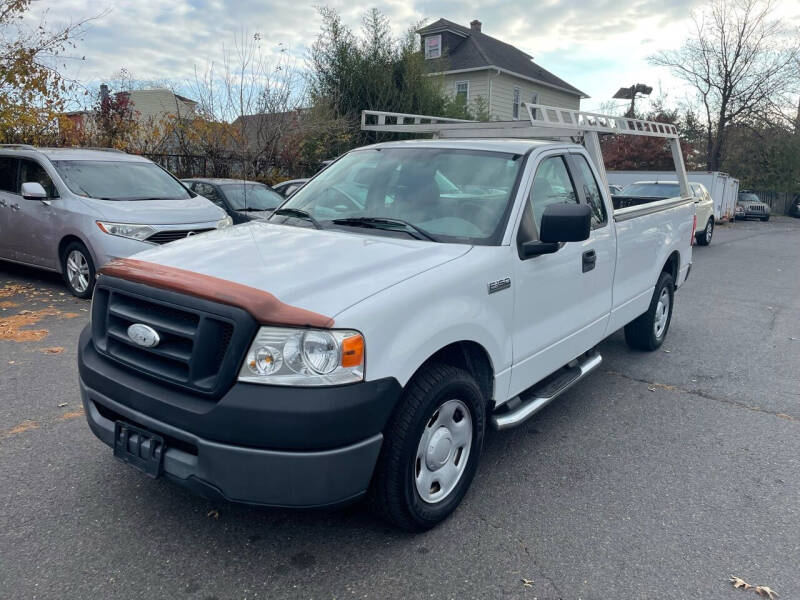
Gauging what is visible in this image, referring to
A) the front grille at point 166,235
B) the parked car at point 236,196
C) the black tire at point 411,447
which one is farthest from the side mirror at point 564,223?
the parked car at point 236,196

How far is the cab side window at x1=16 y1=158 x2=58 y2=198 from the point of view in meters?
7.97

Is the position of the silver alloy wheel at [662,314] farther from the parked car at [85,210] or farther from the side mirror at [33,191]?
the side mirror at [33,191]

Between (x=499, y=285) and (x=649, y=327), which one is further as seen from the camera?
(x=649, y=327)

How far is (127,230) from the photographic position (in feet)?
24.3

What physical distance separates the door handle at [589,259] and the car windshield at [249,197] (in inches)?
298

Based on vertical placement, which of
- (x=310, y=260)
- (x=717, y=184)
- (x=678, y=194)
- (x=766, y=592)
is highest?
(x=717, y=184)

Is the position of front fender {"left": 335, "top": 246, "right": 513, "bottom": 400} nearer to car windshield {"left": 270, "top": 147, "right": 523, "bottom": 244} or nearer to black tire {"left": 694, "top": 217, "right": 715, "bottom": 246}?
car windshield {"left": 270, "top": 147, "right": 523, "bottom": 244}

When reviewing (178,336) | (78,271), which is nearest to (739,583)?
(178,336)

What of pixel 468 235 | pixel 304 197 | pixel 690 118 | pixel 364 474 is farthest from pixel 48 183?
pixel 690 118

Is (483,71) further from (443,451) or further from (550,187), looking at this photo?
(443,451)

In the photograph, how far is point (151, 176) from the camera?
28.7 feet

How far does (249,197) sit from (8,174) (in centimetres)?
374

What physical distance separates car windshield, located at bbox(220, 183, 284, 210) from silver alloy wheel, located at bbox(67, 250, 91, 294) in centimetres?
340

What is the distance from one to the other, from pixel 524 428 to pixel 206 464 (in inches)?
98.8
